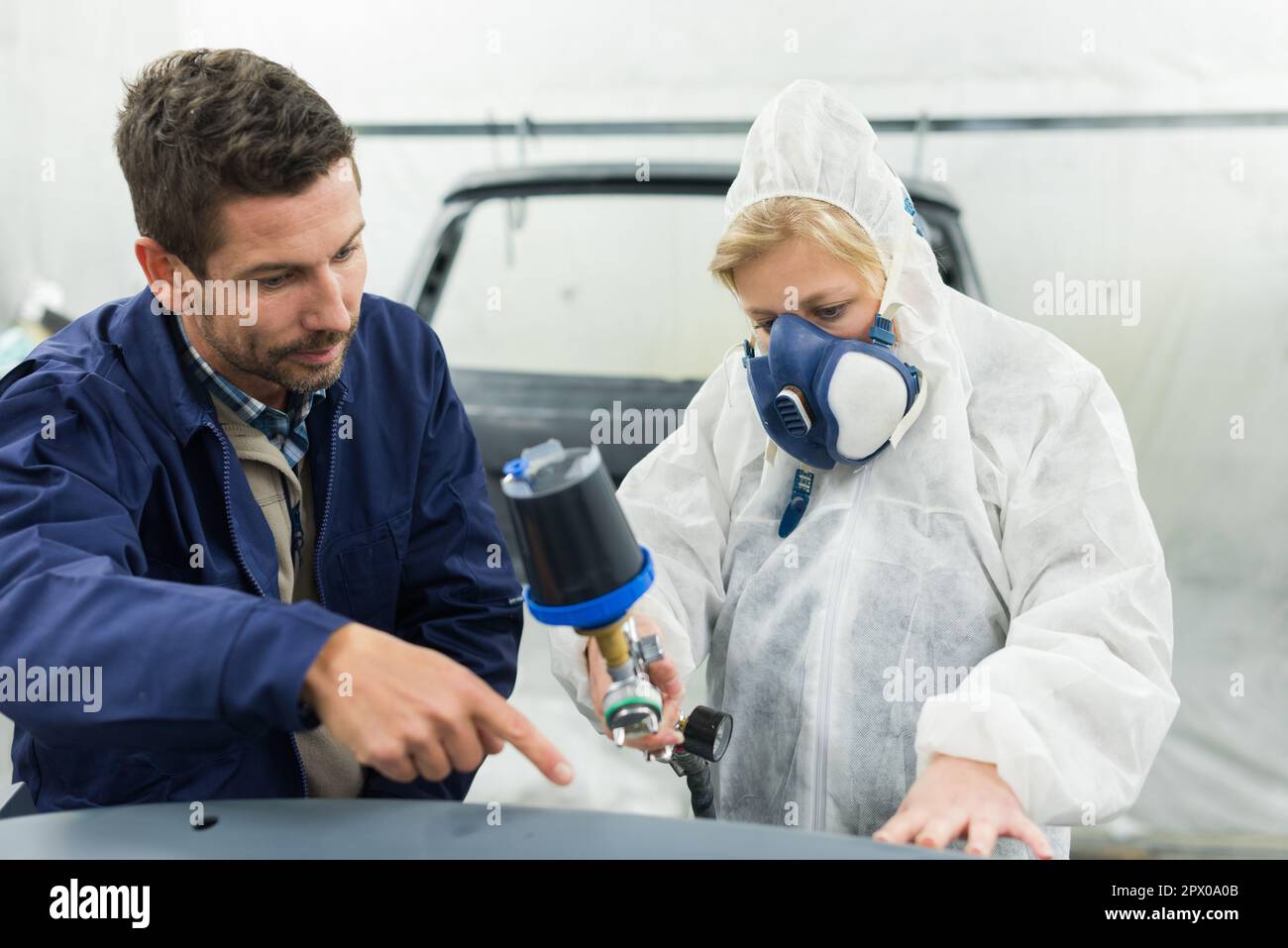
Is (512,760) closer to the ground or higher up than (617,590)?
closer to the ground

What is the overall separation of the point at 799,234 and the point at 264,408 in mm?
657

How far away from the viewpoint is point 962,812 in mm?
922

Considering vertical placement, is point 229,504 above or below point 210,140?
below

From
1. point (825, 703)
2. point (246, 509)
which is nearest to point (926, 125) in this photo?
point (825, 703)

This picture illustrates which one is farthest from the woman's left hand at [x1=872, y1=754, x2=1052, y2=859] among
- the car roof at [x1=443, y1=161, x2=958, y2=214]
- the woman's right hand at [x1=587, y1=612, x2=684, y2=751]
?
the car roof at [x1=443, y1=161, x2=958, y2=214]

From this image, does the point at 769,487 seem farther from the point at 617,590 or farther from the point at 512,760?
the point at 512,760

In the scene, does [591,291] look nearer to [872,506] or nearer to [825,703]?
[872,506]

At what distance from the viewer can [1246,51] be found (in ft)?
12.7

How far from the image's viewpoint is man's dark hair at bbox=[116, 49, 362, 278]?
1148 mm

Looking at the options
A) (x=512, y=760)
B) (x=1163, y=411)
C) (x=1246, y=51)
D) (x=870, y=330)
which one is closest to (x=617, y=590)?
(x=870, y=330)

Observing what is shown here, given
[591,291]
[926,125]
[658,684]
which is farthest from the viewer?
[591,291]

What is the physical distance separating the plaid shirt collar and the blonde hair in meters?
0.52
